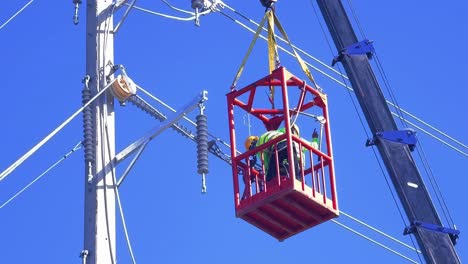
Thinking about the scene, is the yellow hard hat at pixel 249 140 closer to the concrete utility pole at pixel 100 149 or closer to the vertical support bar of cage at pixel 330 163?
the vertical support bar of cage at pixel 330 163

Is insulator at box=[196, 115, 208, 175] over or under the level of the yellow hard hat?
under

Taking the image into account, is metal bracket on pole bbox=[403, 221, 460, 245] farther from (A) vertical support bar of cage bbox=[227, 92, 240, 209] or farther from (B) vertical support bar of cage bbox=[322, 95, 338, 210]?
(A) vertical support bar of cage bbox=[227, 92, 240, 209]

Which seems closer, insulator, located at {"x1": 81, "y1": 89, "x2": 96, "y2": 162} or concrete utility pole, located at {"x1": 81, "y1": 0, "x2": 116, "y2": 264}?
concrete utility pole, located at {"x1": 81, "y1": 0, "x2": 116, "y2": 264}

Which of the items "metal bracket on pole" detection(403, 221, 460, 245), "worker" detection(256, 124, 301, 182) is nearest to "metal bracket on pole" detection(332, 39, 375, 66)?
"worker" detection(256, 124, 301, 182)

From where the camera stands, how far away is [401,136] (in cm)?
2664

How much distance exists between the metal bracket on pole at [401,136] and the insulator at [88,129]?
344 centimetres

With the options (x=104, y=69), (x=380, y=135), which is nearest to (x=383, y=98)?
(x=380, y=135)

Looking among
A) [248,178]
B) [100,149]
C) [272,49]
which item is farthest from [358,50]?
[100,149]

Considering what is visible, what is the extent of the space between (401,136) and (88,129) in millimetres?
3913

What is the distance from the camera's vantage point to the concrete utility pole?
26.1 metres

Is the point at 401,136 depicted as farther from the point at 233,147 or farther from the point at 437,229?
the point at 233,147

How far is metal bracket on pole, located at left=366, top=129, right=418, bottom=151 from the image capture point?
87.2 feet

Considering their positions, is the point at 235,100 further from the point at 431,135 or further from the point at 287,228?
the point at 431,135

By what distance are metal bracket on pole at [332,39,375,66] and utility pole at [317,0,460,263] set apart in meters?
0.01
